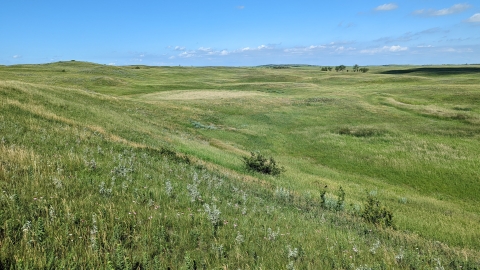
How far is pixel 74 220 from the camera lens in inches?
182

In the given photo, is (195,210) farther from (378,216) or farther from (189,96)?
(189,96)

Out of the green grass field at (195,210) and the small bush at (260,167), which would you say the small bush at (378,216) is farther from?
the small bush at (260,167)

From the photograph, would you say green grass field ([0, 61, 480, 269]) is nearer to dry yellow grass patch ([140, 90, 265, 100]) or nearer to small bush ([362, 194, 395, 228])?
small bush ([362, 194, 395, 228])

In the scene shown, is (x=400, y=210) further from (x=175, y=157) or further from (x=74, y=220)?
(x=74, y=220)

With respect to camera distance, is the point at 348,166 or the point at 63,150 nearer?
the point at 63,150

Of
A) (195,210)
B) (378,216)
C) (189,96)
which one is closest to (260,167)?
(378,216)

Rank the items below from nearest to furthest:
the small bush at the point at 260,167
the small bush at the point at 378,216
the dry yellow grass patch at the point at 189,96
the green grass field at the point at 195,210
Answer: the green grass field at the point at 195,210 → the small bush at the point at 378,216 → the small bush at the point at 260,167 → the dry yellow grass patch at the point at 189,96

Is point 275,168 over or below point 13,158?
below

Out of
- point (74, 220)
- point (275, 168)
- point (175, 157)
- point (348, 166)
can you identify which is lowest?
point (348, 166)

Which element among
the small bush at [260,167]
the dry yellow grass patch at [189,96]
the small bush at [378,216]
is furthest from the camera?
the dry yellow grass patch at [189,96]

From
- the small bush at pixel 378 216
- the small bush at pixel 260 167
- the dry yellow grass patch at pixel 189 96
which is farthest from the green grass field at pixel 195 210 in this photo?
the dry yellow grass patch at pixel 189 96

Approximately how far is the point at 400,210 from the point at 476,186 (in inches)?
396

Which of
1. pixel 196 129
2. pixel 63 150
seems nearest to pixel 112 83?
pixel 196 129

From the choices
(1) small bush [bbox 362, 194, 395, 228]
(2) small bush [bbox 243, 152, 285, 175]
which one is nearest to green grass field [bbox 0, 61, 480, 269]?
(1) small bush [bbox 362, 194, 395, 228]
